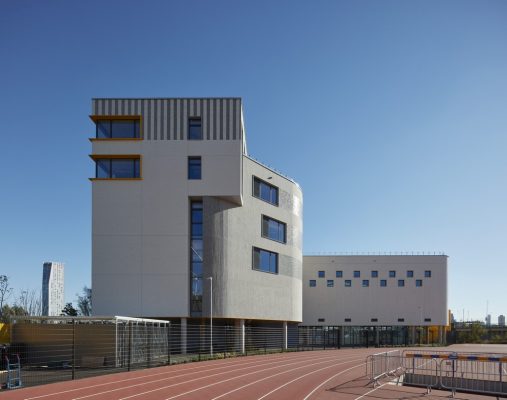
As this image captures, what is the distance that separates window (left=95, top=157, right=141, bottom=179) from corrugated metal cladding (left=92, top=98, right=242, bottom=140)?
239 centimetres

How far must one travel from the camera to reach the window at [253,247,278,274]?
148 feet

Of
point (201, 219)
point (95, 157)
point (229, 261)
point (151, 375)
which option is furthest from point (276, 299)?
point (151, 375)

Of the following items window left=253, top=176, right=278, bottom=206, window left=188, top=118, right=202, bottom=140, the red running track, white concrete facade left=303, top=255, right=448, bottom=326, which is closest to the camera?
the red running track

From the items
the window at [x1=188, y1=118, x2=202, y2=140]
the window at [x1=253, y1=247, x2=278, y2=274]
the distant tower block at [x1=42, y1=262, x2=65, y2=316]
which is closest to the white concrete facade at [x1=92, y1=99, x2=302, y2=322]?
the window at [x1=188, y1=118, x2=202, y2=140]

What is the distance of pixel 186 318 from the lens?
40.2 meters

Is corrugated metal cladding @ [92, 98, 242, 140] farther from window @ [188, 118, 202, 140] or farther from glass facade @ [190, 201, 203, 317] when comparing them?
glass facade @ [190, 201, 203, 317]

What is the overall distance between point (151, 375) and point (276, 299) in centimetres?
2403

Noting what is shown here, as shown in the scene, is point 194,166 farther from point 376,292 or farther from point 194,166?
point 376,292

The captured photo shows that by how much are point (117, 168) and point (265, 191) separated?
45.0 ft

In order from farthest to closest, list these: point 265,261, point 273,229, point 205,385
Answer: point 273,229
point 265,261
point 205,385

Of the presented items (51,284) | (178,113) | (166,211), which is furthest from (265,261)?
(51,284)

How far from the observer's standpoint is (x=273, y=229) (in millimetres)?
48219

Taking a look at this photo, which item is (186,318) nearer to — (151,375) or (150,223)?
(150,223)

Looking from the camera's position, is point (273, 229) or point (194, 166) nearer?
point (194, 166)
